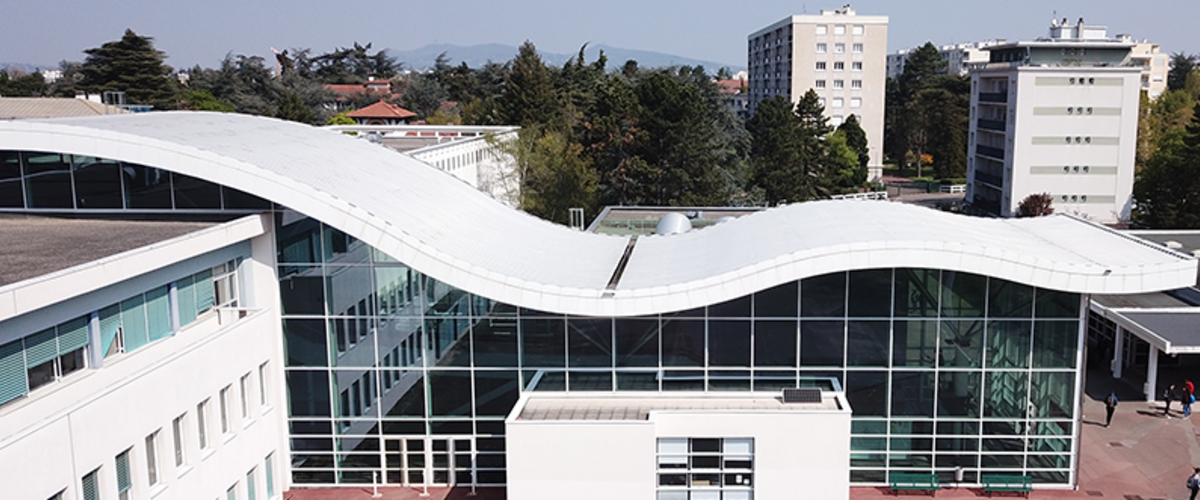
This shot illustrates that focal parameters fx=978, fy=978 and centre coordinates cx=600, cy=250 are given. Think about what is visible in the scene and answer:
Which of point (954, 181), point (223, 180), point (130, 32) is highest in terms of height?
point (130, 32)

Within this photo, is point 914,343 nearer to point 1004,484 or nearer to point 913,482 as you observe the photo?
point 913,482

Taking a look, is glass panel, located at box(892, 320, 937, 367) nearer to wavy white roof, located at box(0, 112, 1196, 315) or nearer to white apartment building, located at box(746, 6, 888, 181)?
wavy white roof, located at box(0, 112, 1196, 315)

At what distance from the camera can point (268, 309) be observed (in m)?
19.8

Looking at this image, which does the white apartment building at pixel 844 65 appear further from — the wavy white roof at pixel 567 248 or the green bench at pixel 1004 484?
the green bench at pixel 1004 484

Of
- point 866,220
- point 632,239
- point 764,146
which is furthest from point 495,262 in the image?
point 764,146

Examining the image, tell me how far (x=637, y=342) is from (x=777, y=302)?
2.95 meters

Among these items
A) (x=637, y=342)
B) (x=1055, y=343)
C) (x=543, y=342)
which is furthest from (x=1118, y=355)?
(x=543, y=342)

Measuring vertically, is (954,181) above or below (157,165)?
below

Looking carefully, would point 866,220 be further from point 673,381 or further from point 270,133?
point 270,133

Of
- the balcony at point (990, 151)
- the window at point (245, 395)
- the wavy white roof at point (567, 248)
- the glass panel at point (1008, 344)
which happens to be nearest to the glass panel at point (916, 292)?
the wavy white roof at point (567, 248)

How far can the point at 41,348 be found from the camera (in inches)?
549

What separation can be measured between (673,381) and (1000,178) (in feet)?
160

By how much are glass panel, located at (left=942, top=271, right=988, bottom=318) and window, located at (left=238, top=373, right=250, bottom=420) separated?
13.9m

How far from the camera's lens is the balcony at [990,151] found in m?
61.9
